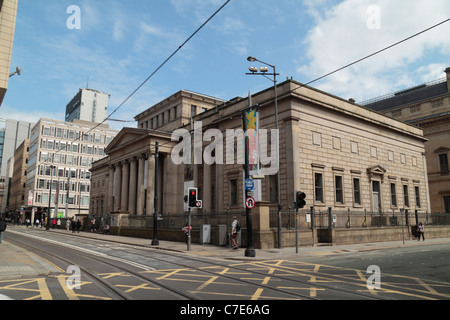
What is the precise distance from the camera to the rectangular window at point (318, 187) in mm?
30703

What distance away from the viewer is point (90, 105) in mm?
176250

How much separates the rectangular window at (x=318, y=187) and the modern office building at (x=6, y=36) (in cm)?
2432

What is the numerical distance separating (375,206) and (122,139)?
36.4 metres

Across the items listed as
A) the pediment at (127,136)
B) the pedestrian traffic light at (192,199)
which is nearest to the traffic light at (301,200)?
the pedestrian traffic light at (192,199)

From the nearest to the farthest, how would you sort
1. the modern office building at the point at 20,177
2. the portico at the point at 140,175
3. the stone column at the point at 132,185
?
the portico at the point at 140,175, the stone column at the point at 132,185, the modern office building at the point at 20,177

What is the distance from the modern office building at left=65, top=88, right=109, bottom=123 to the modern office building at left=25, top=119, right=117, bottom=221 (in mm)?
75773

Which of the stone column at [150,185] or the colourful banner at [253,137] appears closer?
the colourful banner at [253,137]

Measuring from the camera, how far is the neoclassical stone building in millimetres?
29828

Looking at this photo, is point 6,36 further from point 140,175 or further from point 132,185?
point 132,185

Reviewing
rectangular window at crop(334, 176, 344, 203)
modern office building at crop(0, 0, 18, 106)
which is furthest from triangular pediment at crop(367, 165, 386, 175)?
modern office building at crop(0, 0, 18, 106)

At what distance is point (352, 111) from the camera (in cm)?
3503

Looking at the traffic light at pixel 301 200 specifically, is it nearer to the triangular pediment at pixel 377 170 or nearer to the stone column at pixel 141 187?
the triangular pediment at pixel 377 170

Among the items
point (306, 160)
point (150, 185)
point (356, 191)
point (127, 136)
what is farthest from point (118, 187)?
point (356, 191)

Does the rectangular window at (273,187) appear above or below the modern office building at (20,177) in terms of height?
below
